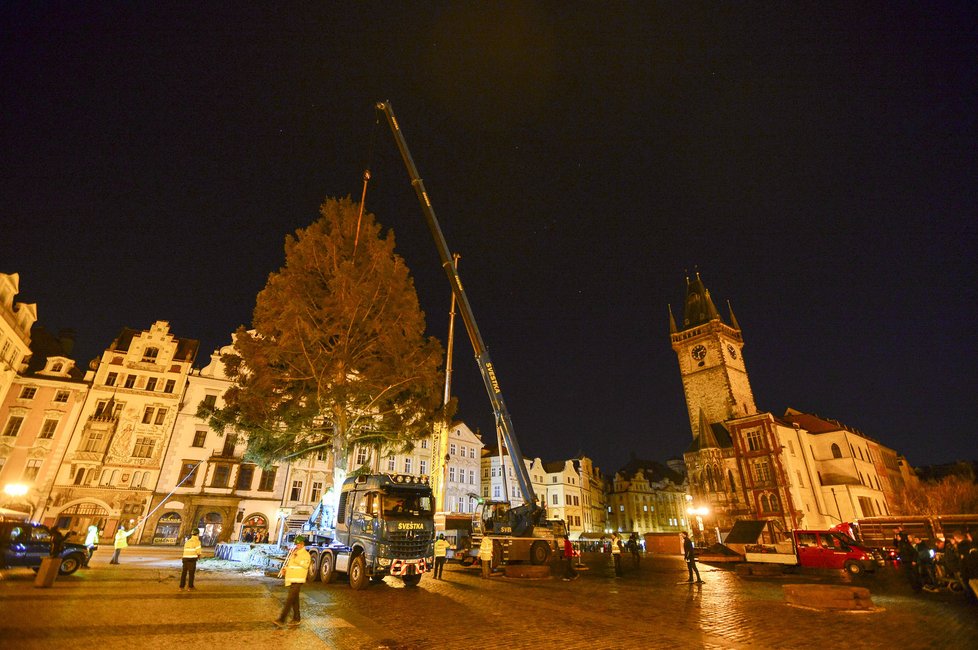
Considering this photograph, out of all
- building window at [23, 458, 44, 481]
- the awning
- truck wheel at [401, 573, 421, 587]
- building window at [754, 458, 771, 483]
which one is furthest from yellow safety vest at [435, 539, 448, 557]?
building window at [754, 458, 771, 483]

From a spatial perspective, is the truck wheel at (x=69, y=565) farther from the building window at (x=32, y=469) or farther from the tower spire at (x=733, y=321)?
the tower spire at (x=733, y=321)

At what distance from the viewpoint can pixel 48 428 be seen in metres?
35.2

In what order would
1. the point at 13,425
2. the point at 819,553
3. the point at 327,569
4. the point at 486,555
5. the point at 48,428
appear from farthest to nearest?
the point at 48,428
the point at 13,425
the point at 819,553
the point at 486,555
the point at 327,569

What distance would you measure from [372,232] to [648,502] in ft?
267

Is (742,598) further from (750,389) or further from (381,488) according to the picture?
(750,389)

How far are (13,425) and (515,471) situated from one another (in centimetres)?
3853

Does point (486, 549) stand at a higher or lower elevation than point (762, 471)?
lower

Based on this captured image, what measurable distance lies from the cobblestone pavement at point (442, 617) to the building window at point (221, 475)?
24500 millimetres

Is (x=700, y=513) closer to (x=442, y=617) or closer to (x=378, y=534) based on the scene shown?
(x=378, y=534)

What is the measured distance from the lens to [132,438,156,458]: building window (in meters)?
36.6

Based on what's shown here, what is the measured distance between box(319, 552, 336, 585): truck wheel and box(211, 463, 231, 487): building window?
27.5 meters

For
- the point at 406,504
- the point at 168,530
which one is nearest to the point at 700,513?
the point at 406,504

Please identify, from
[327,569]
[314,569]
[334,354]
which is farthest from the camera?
[334,354]

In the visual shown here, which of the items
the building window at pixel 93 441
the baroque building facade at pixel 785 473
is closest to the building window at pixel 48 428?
the building window at pixel 93 441
